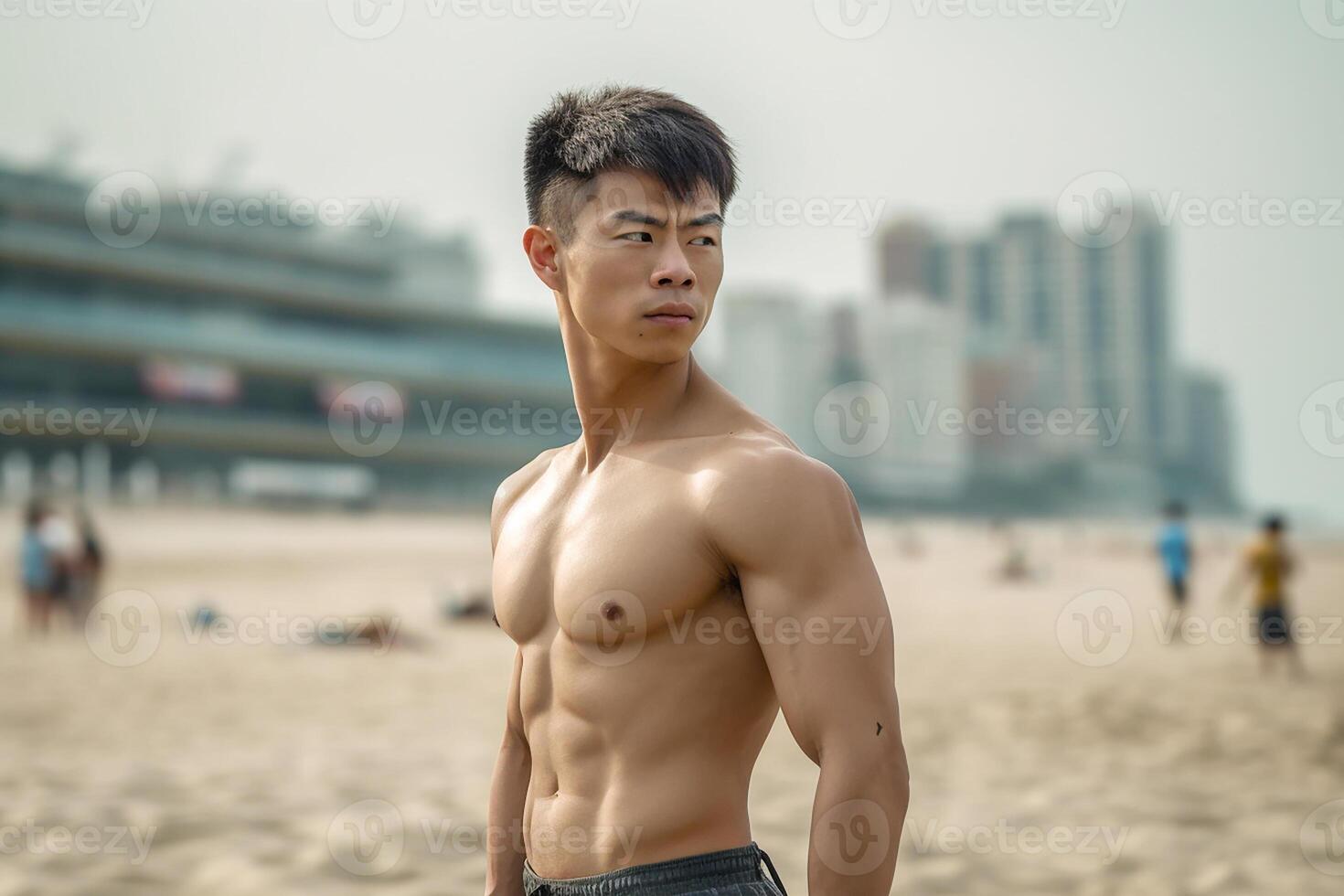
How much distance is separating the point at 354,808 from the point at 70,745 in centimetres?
307

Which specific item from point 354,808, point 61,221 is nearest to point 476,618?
point 354,808

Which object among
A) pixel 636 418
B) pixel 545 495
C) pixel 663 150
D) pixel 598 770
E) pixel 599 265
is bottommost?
pixel 598 770

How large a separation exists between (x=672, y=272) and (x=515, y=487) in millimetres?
559

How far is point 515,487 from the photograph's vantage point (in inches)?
79.7

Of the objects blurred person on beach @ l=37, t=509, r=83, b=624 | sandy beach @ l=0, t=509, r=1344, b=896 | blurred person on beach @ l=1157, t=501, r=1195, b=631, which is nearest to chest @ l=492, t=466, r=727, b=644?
sandy beach @ l=0, t=509, r=1344, b=896

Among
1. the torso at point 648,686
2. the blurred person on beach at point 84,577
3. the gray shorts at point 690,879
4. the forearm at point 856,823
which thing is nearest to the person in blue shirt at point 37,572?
the blurred person on beach at point 84,577

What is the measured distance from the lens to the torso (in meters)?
1.58

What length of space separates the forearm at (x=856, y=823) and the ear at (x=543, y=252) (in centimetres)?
77

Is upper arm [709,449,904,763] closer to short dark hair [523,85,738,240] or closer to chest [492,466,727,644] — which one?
chest [492,466,727,644]

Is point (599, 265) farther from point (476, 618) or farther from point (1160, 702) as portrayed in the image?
point (476, 618)

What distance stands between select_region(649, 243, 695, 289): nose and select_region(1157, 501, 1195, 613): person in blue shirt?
1328cm

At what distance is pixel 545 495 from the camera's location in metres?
1.89

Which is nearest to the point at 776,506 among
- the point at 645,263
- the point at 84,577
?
the point at 645,263

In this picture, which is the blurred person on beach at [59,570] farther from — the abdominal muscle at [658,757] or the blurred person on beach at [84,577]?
the abdominal muscle at [658,757]
